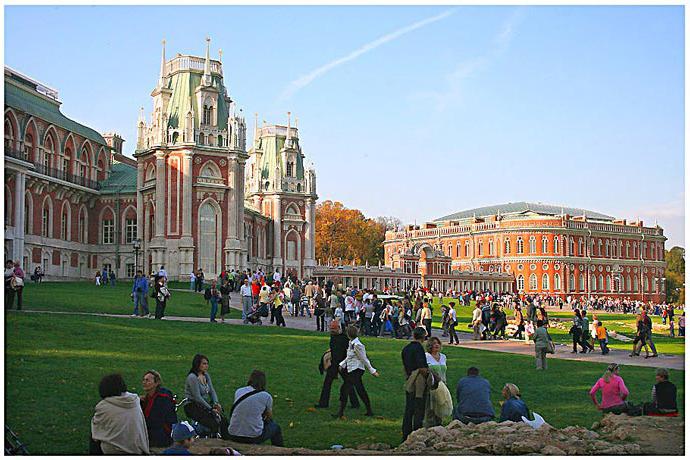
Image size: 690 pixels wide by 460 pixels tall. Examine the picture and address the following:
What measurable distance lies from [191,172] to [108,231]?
1065 centimetres

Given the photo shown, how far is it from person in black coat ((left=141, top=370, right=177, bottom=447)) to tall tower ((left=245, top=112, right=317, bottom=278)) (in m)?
58.9

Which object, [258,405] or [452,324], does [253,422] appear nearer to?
[258,405]

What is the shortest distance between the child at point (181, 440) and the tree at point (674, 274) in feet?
321

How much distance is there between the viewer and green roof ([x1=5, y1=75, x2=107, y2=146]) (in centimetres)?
4869

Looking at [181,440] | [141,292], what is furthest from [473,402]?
[141,292]

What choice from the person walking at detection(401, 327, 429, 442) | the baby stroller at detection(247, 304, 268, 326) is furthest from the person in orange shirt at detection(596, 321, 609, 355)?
the person walking at detection(401, 327, 429, 442)

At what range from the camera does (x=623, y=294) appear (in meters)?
101

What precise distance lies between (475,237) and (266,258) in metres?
39.4

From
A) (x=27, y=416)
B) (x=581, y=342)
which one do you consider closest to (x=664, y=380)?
(x=27, y=416)

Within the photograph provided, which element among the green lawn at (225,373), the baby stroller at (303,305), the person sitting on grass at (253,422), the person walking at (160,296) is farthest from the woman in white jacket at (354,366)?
the baby stroller at (303,305)

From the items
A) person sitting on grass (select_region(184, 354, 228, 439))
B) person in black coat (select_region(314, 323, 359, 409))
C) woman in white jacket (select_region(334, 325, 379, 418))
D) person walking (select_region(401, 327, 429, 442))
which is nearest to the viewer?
person sitting on grass (select_region(184, 354, 228, 439))

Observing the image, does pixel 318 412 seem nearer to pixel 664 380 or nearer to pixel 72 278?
pixel 664 380

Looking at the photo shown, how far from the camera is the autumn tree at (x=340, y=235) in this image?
91.5 meters

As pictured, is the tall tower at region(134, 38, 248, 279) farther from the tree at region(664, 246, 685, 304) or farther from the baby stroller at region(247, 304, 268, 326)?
the tree at region(664, 246, 685, 304)
